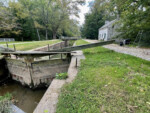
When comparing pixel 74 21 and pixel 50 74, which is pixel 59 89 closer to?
pixel 50 74

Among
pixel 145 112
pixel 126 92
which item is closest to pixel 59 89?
pixel 126 92

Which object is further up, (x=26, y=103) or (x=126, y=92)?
(x=126, y=92)

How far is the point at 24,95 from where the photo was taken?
4.11 metres

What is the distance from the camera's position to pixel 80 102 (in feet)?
5.25

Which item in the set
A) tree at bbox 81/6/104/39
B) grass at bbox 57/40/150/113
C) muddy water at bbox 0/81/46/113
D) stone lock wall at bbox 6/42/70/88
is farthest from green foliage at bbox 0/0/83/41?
grass at bbox 57/40/150/113

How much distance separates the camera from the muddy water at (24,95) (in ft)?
11.3

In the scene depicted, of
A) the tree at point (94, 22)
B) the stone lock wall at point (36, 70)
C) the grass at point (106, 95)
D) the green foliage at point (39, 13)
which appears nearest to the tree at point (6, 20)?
the green foliage at point (39, 13)

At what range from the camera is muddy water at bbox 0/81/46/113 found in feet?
11.3

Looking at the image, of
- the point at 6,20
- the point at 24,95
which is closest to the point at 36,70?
the point at 24,95

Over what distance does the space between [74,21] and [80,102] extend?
24.5 meters

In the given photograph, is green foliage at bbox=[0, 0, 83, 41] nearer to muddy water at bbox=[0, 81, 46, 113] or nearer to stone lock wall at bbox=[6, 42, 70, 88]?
stone lock wall at bbox=[6, 42, 70, 88]

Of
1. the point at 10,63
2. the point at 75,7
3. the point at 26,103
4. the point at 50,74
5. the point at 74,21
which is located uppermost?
the point at 75,7

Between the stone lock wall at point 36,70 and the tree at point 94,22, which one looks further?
the tree at point 94,22

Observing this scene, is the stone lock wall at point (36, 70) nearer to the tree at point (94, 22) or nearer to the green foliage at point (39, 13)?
the green foliage at point (39, 13)
